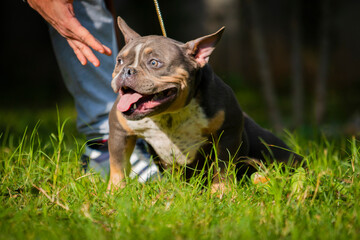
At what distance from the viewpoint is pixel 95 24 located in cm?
335

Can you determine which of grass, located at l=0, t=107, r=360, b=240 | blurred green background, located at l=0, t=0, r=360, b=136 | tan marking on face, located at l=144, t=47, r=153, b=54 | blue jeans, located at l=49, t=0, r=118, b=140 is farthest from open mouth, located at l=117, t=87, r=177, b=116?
blurred green background, located at l=0, t=0, r=360, b=136

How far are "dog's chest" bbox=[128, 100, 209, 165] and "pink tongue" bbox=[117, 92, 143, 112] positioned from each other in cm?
22

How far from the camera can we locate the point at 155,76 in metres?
2.63

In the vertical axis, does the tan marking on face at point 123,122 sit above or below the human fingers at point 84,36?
below

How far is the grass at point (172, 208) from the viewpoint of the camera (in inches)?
75.5

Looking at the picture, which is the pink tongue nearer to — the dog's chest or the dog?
the dog

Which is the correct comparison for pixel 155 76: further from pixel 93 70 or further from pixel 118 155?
pixel 93 70

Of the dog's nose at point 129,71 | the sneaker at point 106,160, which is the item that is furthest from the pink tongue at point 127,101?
the sneaker at point 106,160

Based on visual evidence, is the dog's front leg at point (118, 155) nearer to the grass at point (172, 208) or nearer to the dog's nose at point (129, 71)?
the grass at point (172, 208)

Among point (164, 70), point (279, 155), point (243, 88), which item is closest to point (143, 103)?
point (164, 70)

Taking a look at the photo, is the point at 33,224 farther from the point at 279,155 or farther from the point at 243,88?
the point at 243,88

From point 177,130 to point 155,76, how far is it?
0.42 meters

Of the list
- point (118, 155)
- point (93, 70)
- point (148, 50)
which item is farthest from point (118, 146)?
point (93, 70)

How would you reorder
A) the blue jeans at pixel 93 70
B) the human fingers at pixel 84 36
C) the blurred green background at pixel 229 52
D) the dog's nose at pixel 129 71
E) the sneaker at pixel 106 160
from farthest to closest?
the blurred green background at pixel 229 52
the blue jeans at pixel 93 70
the sneaker at pixel 106 160
the human fingers at pixel 84 36
the dog's nose at pixel 129 71
